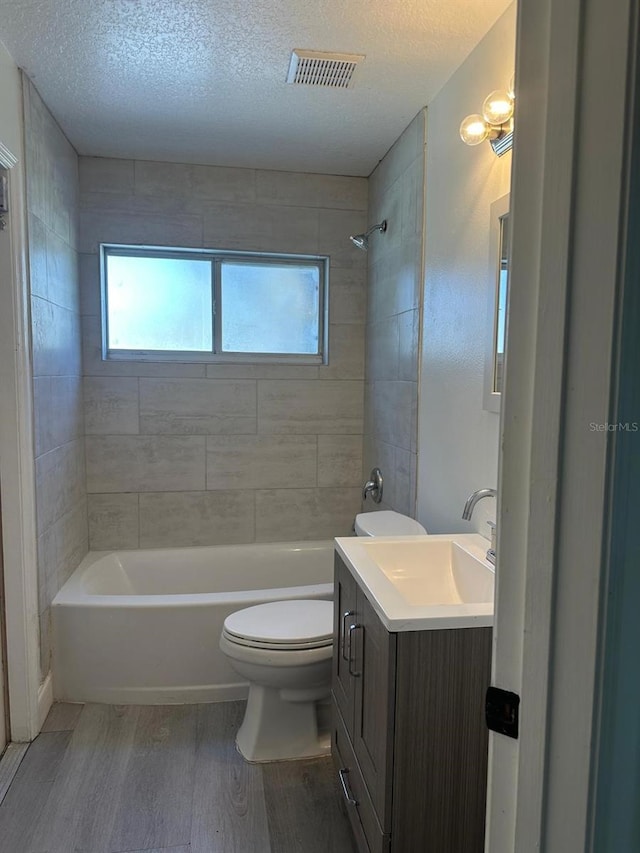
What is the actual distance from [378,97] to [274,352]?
1.43 meters

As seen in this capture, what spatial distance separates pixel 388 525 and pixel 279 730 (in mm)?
867

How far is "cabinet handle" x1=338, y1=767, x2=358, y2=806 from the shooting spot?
156 cm

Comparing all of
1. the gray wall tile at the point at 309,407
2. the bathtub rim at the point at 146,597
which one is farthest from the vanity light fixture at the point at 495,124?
the bathtub rim at the point at 146,597

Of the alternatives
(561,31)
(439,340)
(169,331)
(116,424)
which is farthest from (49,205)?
(561,31)

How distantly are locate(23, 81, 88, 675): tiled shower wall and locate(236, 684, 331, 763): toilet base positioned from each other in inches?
36.3

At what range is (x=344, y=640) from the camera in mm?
1687

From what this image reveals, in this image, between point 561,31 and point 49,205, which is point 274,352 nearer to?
point 49,205

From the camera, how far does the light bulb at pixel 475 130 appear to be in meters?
1.69

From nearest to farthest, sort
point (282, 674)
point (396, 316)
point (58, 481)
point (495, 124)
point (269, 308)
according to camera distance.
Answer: point (495, 124) < point (282, 674) < point (58, 481) < point (396, 316) < point (269, 308)

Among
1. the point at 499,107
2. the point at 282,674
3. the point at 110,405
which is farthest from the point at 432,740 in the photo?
the point at 110,405

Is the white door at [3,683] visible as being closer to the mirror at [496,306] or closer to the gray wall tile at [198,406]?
the gray wall tile at [198,406]

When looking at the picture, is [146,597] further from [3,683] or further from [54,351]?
[54,351]

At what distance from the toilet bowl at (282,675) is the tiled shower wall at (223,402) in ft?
3.81

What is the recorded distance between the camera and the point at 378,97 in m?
2.27
